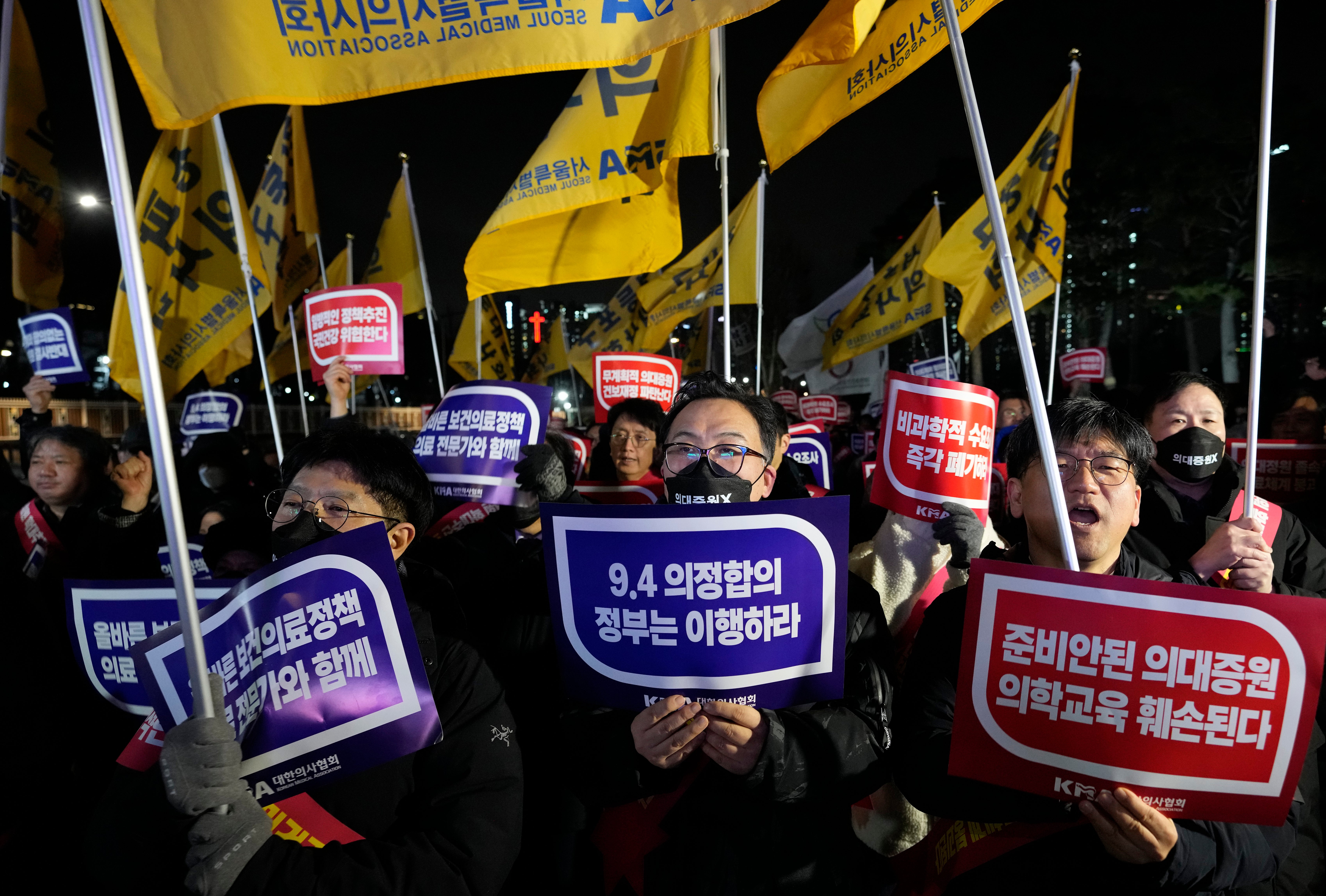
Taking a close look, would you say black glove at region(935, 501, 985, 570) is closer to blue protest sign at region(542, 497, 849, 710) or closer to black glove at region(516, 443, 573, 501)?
blue protest sign at region(542, 497, 849, 710)

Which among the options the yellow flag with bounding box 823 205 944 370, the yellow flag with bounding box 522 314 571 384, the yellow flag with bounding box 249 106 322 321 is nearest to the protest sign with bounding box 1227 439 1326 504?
the yellow flag with bounding box 823 205 944 370

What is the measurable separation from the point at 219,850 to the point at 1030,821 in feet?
5.35

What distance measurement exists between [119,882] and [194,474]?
5.35m

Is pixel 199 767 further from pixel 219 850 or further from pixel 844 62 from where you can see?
pixel 844 62

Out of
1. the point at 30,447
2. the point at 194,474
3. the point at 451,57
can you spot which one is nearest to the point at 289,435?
the point at 194,474

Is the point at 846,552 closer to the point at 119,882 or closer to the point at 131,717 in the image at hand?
the point at 119,882

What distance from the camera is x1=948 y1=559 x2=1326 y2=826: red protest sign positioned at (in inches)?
55.7

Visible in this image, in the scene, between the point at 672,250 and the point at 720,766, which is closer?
the point at 720,766

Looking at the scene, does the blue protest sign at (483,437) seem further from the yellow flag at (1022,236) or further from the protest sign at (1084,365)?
the protest sign at (1084,365)

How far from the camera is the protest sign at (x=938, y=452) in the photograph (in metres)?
2.73

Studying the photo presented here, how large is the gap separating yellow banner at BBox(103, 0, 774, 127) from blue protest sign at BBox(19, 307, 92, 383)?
21.5 feet

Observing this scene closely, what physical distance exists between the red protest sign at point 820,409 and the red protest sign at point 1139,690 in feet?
46.1

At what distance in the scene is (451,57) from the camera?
2.27 metres

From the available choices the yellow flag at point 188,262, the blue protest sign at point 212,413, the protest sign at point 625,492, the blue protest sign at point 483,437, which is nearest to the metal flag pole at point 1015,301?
the blue protest sign at point 483,437
